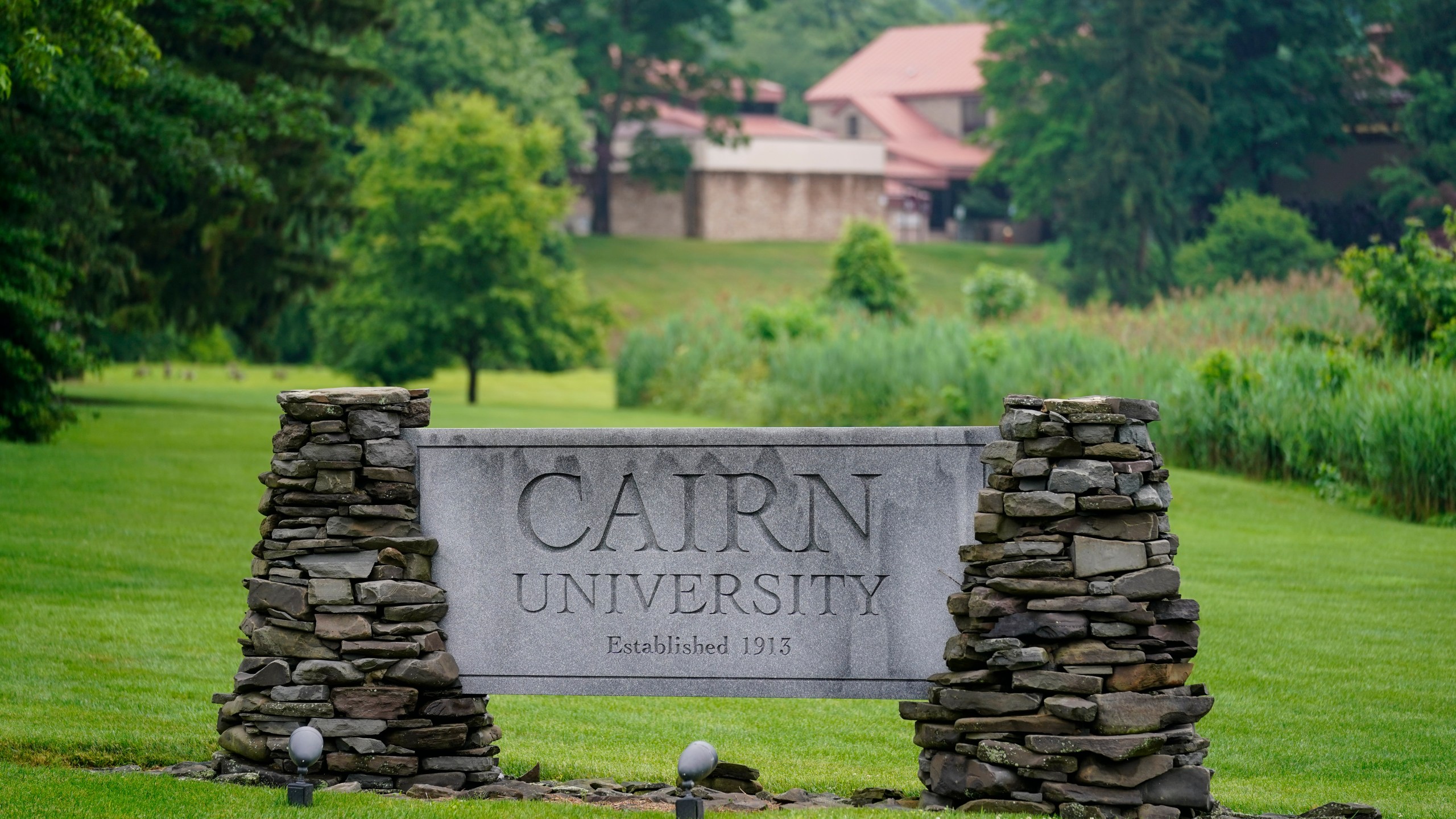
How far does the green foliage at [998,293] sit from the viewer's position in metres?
33.3

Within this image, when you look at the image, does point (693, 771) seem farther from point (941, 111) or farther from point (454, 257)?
point (941, 111)

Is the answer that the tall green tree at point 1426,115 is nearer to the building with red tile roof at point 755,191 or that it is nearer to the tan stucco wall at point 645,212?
the building with red tile roof at point 755,191

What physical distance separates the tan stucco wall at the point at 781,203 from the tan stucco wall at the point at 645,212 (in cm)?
94

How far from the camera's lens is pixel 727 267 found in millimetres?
61625

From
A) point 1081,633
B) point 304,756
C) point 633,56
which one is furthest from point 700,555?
point 633,56

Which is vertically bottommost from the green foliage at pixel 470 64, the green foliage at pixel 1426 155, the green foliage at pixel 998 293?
the green foliage at pixel 998 293

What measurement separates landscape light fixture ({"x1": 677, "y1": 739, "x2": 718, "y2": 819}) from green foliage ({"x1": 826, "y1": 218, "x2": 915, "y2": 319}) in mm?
30044

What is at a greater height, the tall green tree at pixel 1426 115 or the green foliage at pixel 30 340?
the tall green tree at pixel 1426 115

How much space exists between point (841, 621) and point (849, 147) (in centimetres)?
6255

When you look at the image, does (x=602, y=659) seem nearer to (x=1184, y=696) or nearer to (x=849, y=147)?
(x=1184, y=696)

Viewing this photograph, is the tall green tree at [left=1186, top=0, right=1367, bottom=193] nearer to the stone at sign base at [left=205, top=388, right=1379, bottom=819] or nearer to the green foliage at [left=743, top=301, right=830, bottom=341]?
the green foliage at [left=743, top=301, right=830, bottom=341]

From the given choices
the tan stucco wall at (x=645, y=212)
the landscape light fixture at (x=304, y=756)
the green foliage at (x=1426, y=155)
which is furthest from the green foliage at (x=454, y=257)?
the tan stucco wall at (x=645, y=212)

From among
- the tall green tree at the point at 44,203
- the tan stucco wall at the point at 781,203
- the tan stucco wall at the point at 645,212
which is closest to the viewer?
the tall green tree at the point at 44,203

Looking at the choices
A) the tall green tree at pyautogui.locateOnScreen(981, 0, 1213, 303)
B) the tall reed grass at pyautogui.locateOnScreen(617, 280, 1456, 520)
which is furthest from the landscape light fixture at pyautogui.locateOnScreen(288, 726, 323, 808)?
the tall green tree at pyautogui.locateOnScreen(981, 0, 1213, 303)
